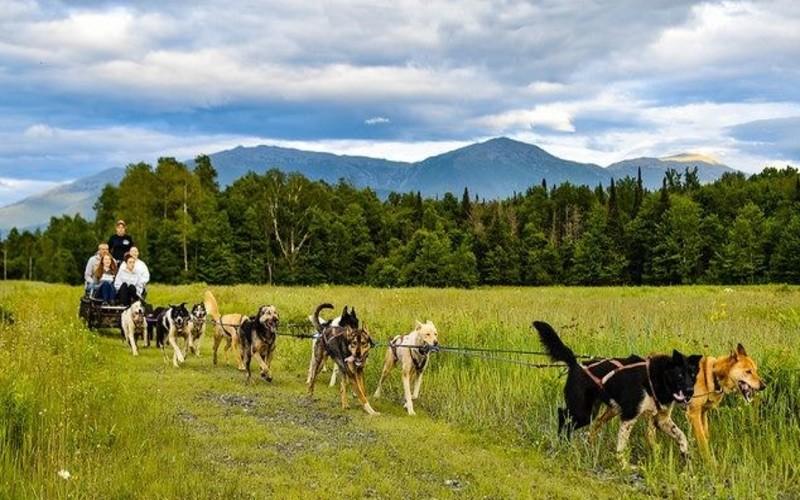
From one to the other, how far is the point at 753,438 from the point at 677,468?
4.48ft

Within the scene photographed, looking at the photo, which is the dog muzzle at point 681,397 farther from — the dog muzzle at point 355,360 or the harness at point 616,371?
the dog muzzle at point 355,360

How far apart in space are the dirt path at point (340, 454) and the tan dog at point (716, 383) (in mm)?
1212

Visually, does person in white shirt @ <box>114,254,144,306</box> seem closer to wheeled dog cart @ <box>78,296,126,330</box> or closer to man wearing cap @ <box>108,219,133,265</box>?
wheeled dog cart @ <box>78,296,126,330</box>

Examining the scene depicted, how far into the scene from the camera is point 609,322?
45.2 feet

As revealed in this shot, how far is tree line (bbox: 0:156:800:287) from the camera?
6325cm

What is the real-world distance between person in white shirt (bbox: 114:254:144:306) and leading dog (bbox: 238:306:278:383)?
608 centimetres

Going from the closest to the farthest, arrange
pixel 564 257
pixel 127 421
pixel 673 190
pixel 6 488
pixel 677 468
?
pixel 6 488 → pixel 677 468 → pixel 127 421 → pixel 564 257 → pixel 673 190

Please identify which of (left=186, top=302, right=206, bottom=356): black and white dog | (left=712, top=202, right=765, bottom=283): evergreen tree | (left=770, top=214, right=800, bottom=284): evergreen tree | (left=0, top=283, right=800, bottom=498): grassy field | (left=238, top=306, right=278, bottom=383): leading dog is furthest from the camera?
(left=712, top=202, right=765, bottom=283): evergreen tree

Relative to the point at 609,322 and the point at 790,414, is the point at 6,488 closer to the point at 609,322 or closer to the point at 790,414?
the point at 790,414

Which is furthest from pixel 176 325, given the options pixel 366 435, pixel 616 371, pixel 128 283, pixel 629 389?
pixel 629 389

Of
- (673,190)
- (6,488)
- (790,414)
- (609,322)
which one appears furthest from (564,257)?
(6,488)

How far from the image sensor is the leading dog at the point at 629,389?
670 centimetres

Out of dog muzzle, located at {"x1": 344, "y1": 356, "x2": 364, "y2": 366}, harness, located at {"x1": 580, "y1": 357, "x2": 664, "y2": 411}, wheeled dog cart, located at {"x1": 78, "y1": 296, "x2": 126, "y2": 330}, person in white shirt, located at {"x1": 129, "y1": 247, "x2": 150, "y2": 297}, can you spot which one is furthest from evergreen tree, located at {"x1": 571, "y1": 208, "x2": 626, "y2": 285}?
harness, located at {"x1": 580, "y1": 357, "x2": 664, "y2": 411}

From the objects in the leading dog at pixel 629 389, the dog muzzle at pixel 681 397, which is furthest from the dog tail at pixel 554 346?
the dog muzzle at pixel 681 397
